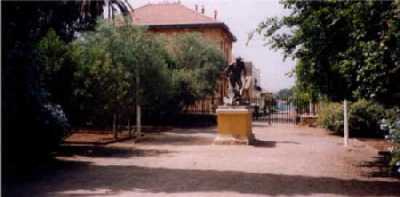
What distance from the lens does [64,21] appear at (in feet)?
36.8

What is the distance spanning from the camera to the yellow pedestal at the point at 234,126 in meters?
18.8

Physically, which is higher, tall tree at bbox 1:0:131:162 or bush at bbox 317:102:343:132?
tall tree at bbox 1:0:131:162

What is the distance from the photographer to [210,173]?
1105 centimetres

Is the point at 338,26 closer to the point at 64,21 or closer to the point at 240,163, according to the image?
the point at 240,163

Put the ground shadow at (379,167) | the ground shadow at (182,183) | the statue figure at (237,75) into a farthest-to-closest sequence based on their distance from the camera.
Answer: the statue figure at (237,75)
the ground shadow at (379,167)
the ground shadow at (182,183)

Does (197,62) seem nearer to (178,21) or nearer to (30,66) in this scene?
(178,21)

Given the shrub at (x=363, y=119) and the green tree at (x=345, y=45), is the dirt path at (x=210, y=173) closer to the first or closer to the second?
the green tree at (x=345, y=45)

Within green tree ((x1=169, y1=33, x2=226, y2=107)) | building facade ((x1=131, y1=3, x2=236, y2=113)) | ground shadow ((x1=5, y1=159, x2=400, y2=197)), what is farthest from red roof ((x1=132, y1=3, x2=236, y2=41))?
ground shadow ((x1=5, y1=159, x2=400, y2=197))

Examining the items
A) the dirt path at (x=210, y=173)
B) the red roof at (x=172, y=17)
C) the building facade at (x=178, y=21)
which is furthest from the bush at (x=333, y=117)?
the red roof at (x=172, y=17)

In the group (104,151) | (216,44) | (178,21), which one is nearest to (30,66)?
(104,151)

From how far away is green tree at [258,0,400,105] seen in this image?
9094 millimetres

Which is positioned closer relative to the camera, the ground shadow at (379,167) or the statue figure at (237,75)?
the ground shadow at (379,167)

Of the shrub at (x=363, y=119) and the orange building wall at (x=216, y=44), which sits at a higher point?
the orange building wall at (x=216, y=44)

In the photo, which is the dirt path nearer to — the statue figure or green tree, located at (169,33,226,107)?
the statue figure
